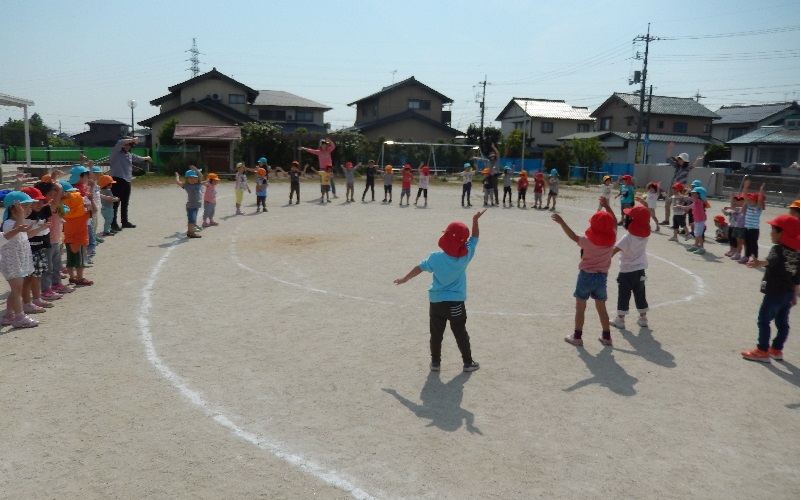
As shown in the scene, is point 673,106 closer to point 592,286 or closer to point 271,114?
point 271,114

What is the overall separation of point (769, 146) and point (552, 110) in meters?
23.7

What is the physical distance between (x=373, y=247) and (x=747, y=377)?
9395 mm

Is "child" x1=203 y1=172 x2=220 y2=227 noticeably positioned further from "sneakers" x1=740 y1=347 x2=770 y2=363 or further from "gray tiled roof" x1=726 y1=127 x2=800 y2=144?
"gray tiled roof" x1=726 y1=127 x2=800 y2=144

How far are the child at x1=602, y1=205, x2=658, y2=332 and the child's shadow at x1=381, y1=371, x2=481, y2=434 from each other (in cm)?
323

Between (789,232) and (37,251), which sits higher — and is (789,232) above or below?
above

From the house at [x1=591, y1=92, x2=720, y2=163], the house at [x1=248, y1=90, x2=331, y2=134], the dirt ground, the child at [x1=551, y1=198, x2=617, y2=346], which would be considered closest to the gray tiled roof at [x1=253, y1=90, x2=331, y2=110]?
the house at [x1=248, y1=90, x2=331, y2=134]

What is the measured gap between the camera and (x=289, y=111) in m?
57.9

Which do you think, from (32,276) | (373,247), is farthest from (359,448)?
(373,247)

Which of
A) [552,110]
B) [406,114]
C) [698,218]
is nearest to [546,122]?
[552,110]

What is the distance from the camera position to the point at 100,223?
1800 cm

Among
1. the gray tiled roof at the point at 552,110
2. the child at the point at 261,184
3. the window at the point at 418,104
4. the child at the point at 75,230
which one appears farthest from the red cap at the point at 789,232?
the gray tiled roof at the point at 552,110

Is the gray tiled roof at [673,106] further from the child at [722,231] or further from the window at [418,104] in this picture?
the child at [722,231]

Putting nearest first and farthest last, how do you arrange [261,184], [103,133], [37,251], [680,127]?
[37,251], [261,184], [680,127], [103,133]

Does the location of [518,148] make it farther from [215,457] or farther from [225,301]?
[215,457]
